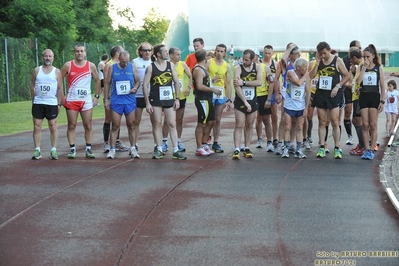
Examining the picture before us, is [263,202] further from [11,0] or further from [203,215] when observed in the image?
[11,0]

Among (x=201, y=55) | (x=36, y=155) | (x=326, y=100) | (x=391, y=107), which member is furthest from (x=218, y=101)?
(x=391, y=107)

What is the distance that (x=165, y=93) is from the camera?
43.4 feet

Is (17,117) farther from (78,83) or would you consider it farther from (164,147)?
(78,83)

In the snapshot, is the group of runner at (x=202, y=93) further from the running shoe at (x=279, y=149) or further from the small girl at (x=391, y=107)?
the small girl at (x=391, y=107)

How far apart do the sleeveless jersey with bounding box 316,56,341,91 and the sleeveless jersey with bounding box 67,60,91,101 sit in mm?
4000

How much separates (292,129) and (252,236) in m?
6.43

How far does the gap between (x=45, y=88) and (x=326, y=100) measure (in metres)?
4.77

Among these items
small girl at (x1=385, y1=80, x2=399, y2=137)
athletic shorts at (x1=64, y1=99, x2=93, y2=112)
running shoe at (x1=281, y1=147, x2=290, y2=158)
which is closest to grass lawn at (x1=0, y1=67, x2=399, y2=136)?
athletic shorts at (x1=64, y1=99, x2=93, y2=112)

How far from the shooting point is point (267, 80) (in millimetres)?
14180

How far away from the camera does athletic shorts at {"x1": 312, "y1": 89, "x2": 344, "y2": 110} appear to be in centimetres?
1331

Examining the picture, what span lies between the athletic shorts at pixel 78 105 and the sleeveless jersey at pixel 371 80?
4.70 meters

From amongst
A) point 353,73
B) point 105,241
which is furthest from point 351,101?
point 105,241

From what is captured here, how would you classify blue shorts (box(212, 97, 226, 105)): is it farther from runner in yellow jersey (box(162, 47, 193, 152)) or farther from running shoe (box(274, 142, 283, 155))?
running shoe (box(274, 142, 283, 155))

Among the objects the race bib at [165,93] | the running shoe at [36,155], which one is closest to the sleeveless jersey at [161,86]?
the race bib at [165,93]
